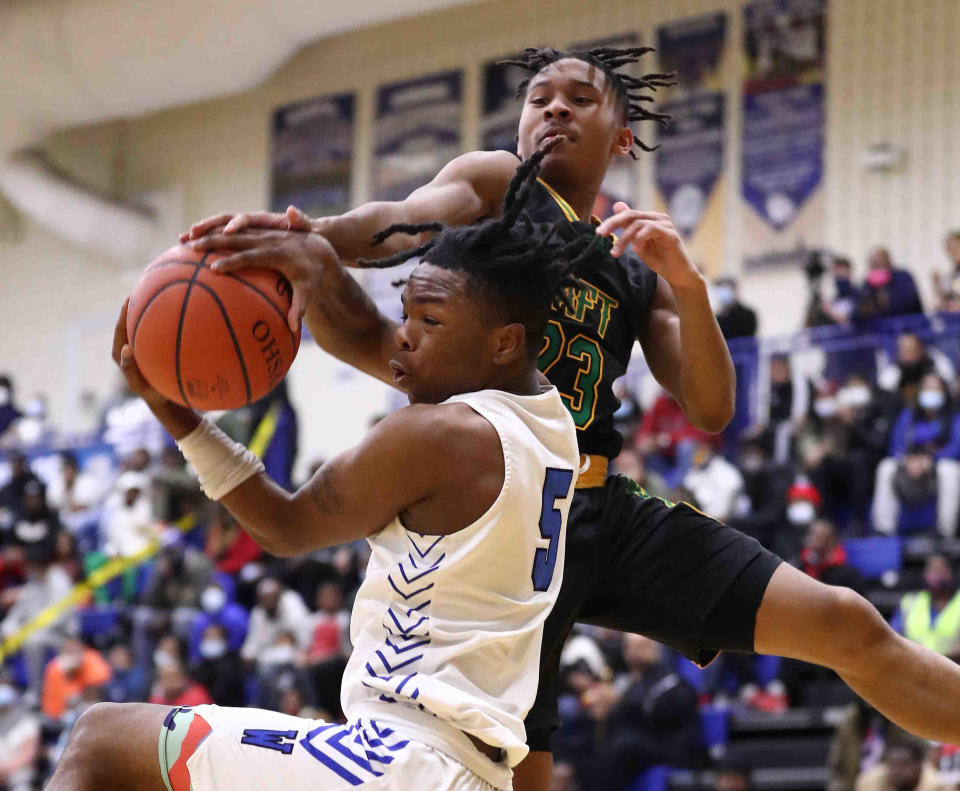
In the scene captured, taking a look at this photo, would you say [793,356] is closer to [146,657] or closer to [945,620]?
[945,620]

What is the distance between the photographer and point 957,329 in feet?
37.1

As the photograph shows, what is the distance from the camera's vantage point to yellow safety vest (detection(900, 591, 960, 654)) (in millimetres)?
8633

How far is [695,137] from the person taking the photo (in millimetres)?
15828

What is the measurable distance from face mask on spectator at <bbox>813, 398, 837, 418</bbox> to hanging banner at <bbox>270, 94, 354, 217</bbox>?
27.4ft

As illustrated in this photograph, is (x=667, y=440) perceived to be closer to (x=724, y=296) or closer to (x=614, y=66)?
(x=724, y=296)

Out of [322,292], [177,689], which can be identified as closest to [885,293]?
[177,689]

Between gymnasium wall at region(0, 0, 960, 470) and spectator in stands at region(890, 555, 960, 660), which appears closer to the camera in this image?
spectator in stands at region(890, 555, 960, 660)

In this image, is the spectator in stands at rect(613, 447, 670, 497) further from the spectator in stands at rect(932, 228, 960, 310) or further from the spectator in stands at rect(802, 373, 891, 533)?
the spectator in stands at rect(932, 228, 960, 310)

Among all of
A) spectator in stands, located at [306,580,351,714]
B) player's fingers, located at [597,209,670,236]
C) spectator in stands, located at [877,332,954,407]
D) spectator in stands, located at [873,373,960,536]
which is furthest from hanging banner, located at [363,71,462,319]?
player's fingers, located at [597,209,670,236]

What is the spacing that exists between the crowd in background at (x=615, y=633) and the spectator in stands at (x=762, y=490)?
18mm

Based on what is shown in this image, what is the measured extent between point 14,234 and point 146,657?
32.2 feet

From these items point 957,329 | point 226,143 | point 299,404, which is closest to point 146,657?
point 299,404

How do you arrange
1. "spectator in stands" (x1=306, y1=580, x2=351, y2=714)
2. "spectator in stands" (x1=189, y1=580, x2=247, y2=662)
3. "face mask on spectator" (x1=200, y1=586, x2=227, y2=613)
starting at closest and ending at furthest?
"spectator in stands" (x1=306, y1=580, x2=351, y2=714) → "spectator in stands" (x1=189, y1=580, x2=247, y2=662) → "face mask on spectator" (x1=200, y1=586, x2=227, y2=613)

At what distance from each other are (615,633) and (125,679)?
4.48m
